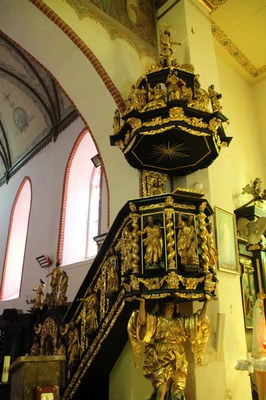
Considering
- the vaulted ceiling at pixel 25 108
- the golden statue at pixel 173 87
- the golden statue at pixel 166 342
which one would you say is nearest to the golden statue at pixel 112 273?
the golden statue at pixel 166 342

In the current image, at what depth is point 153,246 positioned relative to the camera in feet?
13.2

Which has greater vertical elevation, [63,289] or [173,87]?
[173,87]

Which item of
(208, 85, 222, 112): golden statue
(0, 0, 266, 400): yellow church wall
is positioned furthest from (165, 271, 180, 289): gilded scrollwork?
(208, 85, 222, 112): golden statue

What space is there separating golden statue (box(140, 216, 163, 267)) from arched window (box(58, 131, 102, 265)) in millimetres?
5345

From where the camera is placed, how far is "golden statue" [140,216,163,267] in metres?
4.00

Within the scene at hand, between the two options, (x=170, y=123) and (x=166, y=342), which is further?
(x=170, y=123)

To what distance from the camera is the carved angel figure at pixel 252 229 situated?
6957 mm

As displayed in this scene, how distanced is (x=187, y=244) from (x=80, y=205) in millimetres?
6233

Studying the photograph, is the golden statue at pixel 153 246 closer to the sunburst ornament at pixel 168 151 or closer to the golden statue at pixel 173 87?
the sunburst ornament at pixel 168 151

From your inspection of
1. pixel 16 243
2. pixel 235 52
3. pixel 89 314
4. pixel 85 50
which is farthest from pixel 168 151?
pixel 16 243

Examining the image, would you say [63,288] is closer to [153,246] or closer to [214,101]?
[153,246]

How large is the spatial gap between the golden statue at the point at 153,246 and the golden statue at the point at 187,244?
20 cm

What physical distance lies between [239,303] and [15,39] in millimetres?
5485

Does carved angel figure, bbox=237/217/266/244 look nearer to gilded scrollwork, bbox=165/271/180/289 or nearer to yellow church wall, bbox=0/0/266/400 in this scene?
yellow church wall, bbox=0/0/266/400
